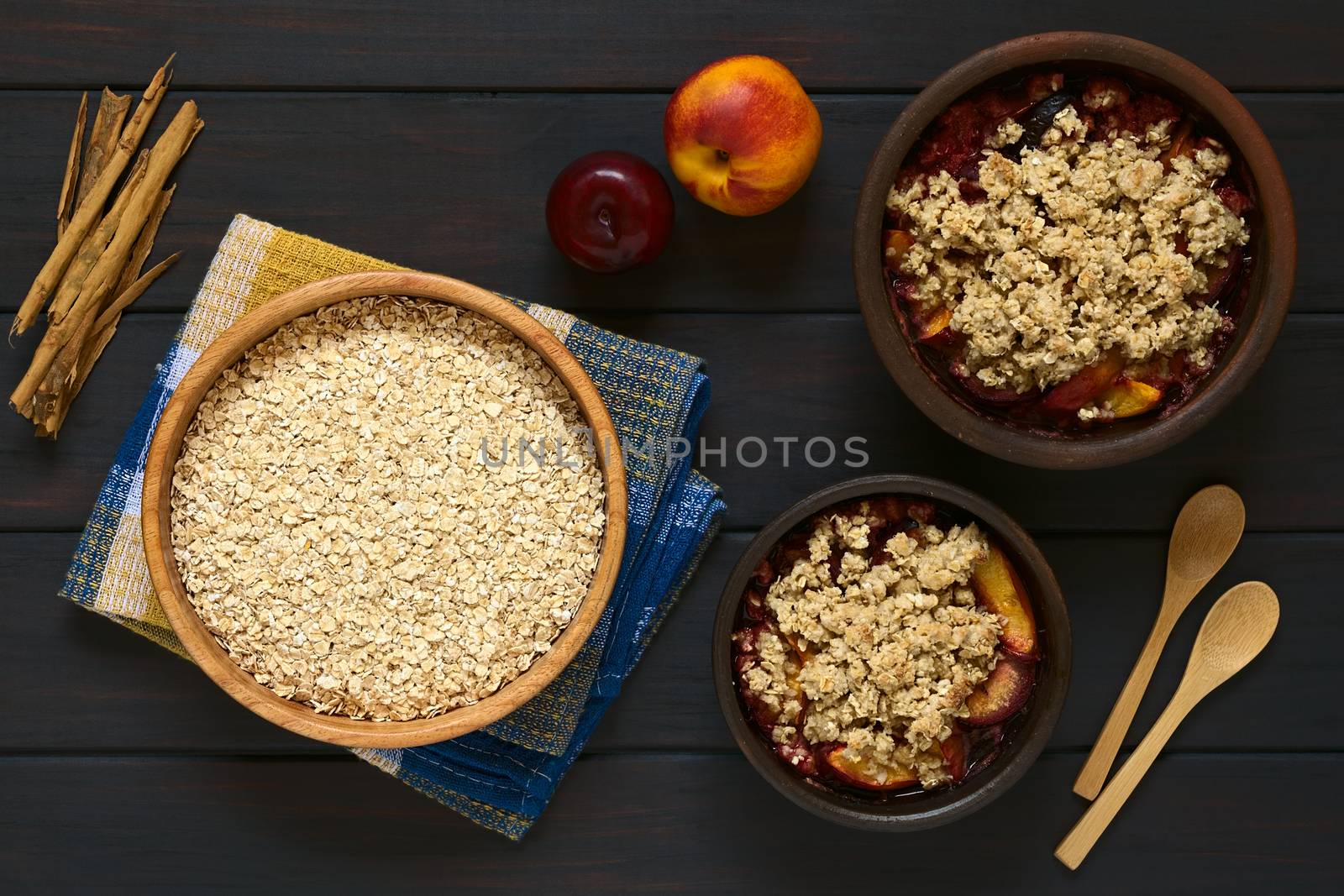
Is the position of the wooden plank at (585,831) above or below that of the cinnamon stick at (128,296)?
below

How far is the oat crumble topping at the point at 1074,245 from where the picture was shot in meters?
0.94

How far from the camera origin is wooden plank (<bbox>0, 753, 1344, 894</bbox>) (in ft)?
3.91

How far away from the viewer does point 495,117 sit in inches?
45.1

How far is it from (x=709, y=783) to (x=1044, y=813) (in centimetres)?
39

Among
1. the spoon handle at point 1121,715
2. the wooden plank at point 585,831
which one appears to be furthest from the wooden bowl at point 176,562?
the spoon handle at point 1121,715

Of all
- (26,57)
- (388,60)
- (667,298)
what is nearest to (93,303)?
(26,57)

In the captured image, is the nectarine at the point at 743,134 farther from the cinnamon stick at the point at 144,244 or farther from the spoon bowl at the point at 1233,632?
the spoon bowl at the point at 1233,632

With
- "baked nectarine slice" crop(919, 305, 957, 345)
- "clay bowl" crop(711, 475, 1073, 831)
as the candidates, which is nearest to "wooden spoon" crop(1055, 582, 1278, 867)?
"clay bowl" crop(711, 475, 1073, 831)

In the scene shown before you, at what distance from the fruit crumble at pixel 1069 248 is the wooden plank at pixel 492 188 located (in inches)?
7.6

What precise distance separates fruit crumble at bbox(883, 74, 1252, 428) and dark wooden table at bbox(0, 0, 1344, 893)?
19 centimetres

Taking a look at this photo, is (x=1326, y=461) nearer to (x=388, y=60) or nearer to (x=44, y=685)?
(x=388, y=60)

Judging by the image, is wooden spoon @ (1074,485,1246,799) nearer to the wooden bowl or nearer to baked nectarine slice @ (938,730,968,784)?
baked nectarine slice @ (938,730,968,784)

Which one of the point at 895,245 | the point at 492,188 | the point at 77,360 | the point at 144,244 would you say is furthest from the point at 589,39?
the point at 77,360

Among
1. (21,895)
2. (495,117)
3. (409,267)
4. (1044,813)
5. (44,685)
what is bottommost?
(21,895)
